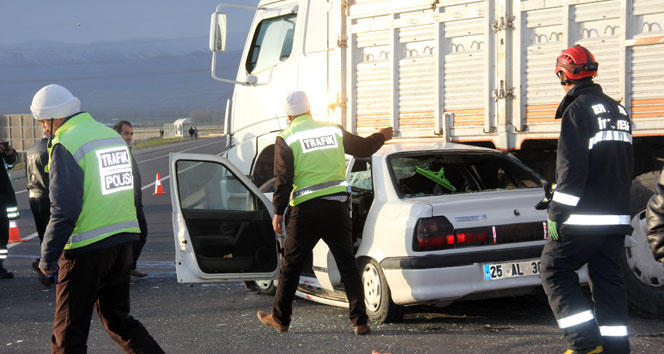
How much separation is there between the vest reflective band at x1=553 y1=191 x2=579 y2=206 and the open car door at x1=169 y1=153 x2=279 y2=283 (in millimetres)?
2985

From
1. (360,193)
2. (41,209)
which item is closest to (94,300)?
(360,193)

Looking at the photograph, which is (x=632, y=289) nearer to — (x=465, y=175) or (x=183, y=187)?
(x=465, y=175)

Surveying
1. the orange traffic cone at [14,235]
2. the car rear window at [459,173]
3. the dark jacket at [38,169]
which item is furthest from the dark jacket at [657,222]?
the orange traffic cone at [14,235]

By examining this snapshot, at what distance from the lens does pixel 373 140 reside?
674 cm

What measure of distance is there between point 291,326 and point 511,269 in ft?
5.55

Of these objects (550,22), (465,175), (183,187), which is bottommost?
(183,187)

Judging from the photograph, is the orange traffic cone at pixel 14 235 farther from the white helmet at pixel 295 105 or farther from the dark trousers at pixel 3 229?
the white helmet at pixel 295 105

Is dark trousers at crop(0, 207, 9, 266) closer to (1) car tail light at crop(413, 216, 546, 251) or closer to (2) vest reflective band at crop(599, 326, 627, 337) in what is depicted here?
(1) car tail light at crop(413, 216, 546, 251)

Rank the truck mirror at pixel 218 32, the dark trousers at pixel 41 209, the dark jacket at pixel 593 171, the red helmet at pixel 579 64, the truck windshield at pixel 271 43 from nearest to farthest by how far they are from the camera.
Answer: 1. the dark jacket at pixel 593 171
2. the red helmet at pixel 579 64
3. the dark trousers at pixel 41 209
4. the truck mirror at pixel 218 32
5. the truck windshield at pixel 271 43

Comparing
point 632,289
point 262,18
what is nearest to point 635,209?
point 632,289

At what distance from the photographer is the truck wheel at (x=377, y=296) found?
247 inches

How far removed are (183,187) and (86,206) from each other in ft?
67.2

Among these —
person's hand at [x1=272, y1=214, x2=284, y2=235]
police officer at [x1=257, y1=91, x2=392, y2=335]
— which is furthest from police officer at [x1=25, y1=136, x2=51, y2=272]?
police officer at [x1=257, y1=91, x2=392, y2=335]

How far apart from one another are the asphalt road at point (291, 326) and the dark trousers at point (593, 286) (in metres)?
0.92
